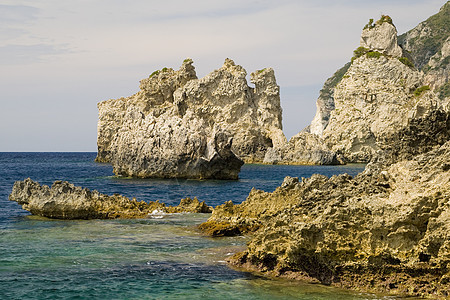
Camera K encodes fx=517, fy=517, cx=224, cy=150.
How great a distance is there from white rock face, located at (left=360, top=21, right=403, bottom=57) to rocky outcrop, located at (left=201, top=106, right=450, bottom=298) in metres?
112

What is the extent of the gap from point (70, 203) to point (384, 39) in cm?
10926

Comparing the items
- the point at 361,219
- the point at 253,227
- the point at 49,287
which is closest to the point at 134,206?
the point at 253,227

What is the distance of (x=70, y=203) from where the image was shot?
2662 centimetres

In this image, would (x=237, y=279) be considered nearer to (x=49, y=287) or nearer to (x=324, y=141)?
(x=49, y=287)

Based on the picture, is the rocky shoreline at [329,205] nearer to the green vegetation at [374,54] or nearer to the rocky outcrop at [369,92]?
Result: the rocky outcrop at [369,92]

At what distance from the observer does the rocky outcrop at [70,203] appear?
87.3ft

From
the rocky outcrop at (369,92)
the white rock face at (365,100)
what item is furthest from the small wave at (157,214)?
the white rock face at (365,100)

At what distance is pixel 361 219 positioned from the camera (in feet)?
45.1

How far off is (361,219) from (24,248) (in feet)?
40.5

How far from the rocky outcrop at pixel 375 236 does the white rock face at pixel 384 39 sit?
11230 cm

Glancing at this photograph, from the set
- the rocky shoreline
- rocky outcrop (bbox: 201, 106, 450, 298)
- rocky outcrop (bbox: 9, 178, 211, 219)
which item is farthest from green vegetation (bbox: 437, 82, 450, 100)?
rocky outcrop (bbox: 201, 106, 450, 298)

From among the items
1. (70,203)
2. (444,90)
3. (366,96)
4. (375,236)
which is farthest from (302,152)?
(375,236)

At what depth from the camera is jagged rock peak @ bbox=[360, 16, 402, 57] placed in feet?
398

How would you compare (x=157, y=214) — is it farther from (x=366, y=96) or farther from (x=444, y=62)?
(x=444, y=62)
